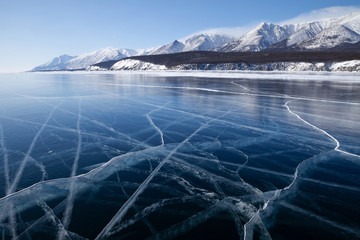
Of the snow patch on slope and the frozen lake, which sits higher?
the snow patch on slope

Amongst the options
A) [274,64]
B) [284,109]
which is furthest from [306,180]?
[274,64]

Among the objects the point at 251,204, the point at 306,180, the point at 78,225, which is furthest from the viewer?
the point at 306,180

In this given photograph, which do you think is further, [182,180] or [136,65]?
[136,65]

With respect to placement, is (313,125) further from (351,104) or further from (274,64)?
(274,64)

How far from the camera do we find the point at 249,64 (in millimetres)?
64875

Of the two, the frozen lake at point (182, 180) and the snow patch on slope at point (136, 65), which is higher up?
the snow patch on slope at point (136, 65)

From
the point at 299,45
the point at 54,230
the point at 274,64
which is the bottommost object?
the point at 54,230

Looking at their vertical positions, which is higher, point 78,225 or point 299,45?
point 299,45

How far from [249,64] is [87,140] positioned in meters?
65.3

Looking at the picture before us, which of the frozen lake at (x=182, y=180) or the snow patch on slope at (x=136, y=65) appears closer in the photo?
the frozen lake at (x=182, y=180)

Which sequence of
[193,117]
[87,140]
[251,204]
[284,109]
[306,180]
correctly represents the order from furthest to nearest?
1. [284,109]
2. [193,117]
3. [87,140]
4. [306,180]
5. [251,204]

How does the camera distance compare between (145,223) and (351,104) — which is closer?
(145,223)

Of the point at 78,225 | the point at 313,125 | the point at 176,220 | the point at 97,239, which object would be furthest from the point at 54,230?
the point at 313,125

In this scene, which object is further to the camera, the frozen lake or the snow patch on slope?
the snow patch on slope
